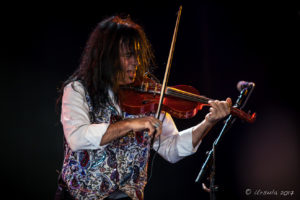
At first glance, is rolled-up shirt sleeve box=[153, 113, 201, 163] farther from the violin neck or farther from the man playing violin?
the violin neck

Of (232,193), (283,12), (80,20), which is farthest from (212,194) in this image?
(283,12)

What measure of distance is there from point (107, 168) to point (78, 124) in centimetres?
28

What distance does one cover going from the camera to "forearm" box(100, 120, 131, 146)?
1.42 meters

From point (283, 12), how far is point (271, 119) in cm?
132

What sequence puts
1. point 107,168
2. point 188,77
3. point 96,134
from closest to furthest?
point 96,134, point 107,168, point 188,77

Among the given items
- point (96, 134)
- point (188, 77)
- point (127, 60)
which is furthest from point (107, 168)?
point (188, 77)

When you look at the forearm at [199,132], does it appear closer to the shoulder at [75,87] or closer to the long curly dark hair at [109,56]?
the long curly dark hair at [109,56]

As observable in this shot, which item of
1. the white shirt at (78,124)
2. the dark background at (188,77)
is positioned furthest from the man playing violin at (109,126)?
the dark background at (188,77)

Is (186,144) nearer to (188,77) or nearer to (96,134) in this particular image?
(96,134)

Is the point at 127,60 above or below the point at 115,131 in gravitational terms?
above

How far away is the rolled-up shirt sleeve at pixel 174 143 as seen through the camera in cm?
184

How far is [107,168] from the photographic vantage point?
1513mm

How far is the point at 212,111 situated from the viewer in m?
1.79

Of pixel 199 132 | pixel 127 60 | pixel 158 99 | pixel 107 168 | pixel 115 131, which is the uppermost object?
pixel 127 60
